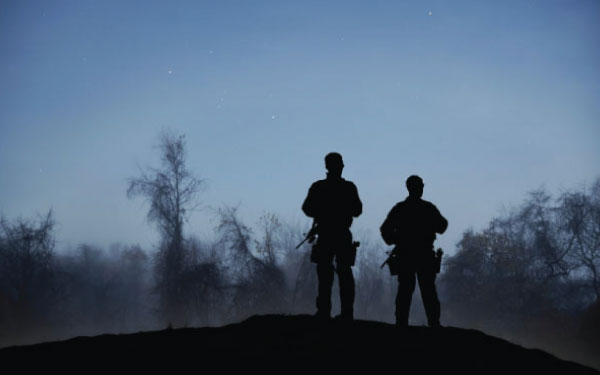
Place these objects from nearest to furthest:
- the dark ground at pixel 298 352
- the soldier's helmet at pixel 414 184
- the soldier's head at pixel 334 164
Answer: the dark ground at pixel 298 352 → the soldier's head at pixel 334 164 → the soldier's helmet at pixel 414 184

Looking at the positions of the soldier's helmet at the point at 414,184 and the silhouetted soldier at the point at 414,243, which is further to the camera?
the soldier's helmet at the point at 414,184

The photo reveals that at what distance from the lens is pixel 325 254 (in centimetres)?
662

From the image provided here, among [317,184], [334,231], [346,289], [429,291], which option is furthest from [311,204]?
[429,291]

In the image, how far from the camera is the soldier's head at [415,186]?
691 cm

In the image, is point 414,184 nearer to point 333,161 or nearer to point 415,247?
point 415,247

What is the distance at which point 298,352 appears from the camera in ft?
16.1

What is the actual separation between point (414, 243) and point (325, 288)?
A: 1.52 meters

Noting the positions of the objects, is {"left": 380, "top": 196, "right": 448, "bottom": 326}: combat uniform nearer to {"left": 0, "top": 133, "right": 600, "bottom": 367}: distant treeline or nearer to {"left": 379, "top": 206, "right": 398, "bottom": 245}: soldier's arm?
{"left": 379, "top": 206, "right": 398, "bottom": 245}: soldier's arm

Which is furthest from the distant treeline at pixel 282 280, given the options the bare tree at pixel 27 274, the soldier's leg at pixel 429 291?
the soldier's leg at pixel 429 291

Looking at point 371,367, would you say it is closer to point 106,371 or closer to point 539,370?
point 539,370

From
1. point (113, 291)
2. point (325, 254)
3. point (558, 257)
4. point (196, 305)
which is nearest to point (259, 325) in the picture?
point (325, 254)

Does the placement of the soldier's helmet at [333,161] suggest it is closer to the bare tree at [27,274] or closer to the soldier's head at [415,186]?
the soldier's head at [415,186]

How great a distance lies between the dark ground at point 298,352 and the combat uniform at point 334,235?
533mm

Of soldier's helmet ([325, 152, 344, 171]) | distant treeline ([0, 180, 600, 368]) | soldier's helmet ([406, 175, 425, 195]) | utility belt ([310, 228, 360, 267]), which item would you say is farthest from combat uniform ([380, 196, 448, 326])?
distant treeline ([0, 180, 600, 368])
